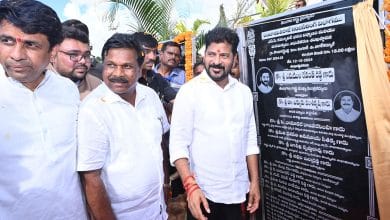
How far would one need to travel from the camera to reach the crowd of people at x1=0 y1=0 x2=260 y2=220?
1392 mm

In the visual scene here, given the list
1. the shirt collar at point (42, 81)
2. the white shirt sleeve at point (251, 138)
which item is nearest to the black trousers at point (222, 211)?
the white shirt sleeve at point (251, 138)

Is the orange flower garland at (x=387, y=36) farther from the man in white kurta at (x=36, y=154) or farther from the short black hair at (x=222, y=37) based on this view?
the man in white kurta at (x=36, y=154)

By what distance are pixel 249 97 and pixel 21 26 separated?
1602 mm

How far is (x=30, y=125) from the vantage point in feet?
4.61

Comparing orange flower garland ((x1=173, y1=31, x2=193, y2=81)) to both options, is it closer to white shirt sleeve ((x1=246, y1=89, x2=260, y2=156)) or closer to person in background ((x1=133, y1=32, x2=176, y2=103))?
person in background ((x1=133, y1=32, x2=176, y2=103))

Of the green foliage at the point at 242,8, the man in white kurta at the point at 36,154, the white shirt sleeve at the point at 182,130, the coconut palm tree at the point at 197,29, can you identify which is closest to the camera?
the man in white kurta at the point at 36,154

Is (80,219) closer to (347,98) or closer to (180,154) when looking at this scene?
(180,154)

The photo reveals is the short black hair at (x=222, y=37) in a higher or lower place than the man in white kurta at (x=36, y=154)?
higher

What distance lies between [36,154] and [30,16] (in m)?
0.61

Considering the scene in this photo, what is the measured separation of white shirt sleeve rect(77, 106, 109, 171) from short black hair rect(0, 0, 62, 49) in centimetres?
39

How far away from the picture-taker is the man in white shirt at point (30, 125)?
54.0 inches

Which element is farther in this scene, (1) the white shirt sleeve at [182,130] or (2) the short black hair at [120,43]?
(1) the white shirt sleeve at [182,130]

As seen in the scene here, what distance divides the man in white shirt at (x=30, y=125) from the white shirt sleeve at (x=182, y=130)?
2.71 ft

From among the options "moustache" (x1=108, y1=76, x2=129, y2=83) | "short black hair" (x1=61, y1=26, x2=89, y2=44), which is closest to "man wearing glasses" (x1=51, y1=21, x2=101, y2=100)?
"short black hair" (x1=61, y1=26, x2=89, y2=44)
